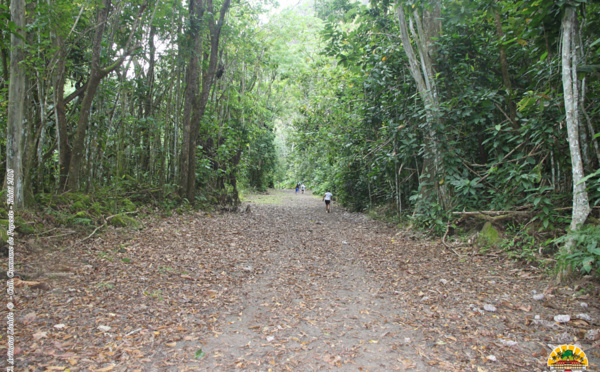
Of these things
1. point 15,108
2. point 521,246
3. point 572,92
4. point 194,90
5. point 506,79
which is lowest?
point 521,246

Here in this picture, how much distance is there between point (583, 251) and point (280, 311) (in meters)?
3.78

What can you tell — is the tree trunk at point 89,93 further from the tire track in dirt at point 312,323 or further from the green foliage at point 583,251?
the green foliage at point 583,251

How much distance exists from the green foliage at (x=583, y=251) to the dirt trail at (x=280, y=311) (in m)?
0.27

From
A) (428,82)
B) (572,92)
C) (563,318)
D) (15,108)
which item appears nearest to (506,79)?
(428,82)

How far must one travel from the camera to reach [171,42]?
9445 mm

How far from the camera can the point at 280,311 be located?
4.18 metres

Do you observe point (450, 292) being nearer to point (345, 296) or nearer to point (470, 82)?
point (345, 296)

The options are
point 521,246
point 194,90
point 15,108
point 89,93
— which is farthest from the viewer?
point 194,90

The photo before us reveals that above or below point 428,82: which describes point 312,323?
below

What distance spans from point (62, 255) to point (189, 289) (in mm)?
2163

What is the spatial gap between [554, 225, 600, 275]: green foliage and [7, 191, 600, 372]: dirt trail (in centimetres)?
→ 27

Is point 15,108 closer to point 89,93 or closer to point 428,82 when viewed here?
point 89,93

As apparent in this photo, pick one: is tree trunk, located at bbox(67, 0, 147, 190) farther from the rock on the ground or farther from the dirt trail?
the rock on the ground

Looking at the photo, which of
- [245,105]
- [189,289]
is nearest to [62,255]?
[189,289]
